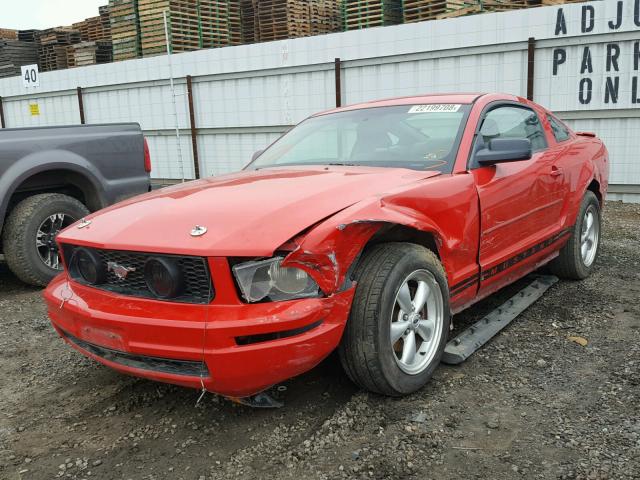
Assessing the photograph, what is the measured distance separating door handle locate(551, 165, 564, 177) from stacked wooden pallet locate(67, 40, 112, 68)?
14730 millimetres

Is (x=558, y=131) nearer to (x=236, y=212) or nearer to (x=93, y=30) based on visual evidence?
(x=236, y=212)

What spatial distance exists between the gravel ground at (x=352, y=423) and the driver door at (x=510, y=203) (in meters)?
0.47

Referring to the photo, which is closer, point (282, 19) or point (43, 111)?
point (282, 19)

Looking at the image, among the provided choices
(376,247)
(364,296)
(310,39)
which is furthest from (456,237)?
(310,39)

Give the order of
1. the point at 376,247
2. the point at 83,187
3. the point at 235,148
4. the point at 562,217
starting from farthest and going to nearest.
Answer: the point at 235,148 < the point at 83,187 < the point at 562,217 < the point at 376,247

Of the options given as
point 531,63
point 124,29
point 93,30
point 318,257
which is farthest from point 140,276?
point 93,30

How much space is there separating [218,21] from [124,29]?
99.4 inches

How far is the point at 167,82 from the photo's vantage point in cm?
1311

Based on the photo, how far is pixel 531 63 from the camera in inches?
357

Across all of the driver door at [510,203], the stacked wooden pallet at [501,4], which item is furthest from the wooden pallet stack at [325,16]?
the driver door at [510,203]

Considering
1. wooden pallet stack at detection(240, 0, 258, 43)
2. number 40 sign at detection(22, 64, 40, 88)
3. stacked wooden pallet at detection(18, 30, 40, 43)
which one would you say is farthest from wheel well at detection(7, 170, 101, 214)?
stacked wooden pallet at detection(18, 30, 40, 43)

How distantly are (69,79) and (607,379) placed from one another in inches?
597

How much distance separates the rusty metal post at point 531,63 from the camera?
9.00 meters

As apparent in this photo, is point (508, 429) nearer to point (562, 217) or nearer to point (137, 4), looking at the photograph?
point (562, 217)
